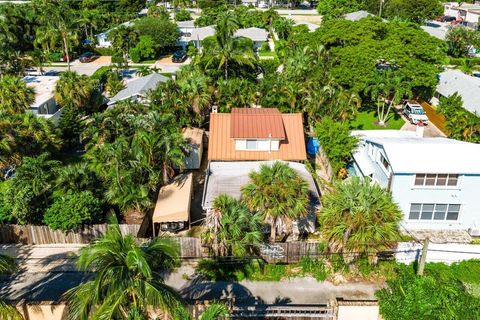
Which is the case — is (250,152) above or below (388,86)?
below

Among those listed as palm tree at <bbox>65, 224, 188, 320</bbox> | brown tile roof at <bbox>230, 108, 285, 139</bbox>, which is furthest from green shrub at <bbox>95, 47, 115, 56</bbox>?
palm tree at <bbox>65, 224, 188, 320</bbox>

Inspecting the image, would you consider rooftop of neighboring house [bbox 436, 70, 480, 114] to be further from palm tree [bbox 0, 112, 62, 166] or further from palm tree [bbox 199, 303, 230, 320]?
palm tree [bbox 0, 112, 62, 166]

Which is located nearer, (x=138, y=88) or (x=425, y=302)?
(x=425, y=302)

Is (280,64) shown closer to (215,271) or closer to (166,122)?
(166,122)

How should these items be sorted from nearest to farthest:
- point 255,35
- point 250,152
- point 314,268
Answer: point 314,268, point 250,152, point 255,35

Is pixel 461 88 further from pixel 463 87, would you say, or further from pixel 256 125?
pixel 256 125

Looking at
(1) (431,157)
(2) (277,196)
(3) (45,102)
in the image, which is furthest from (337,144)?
(3) (45,102)

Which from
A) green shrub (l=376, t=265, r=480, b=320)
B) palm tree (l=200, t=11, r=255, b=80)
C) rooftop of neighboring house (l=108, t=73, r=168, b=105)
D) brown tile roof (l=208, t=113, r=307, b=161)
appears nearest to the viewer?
green shrub (l=376, t=265, r=480, b=320)
